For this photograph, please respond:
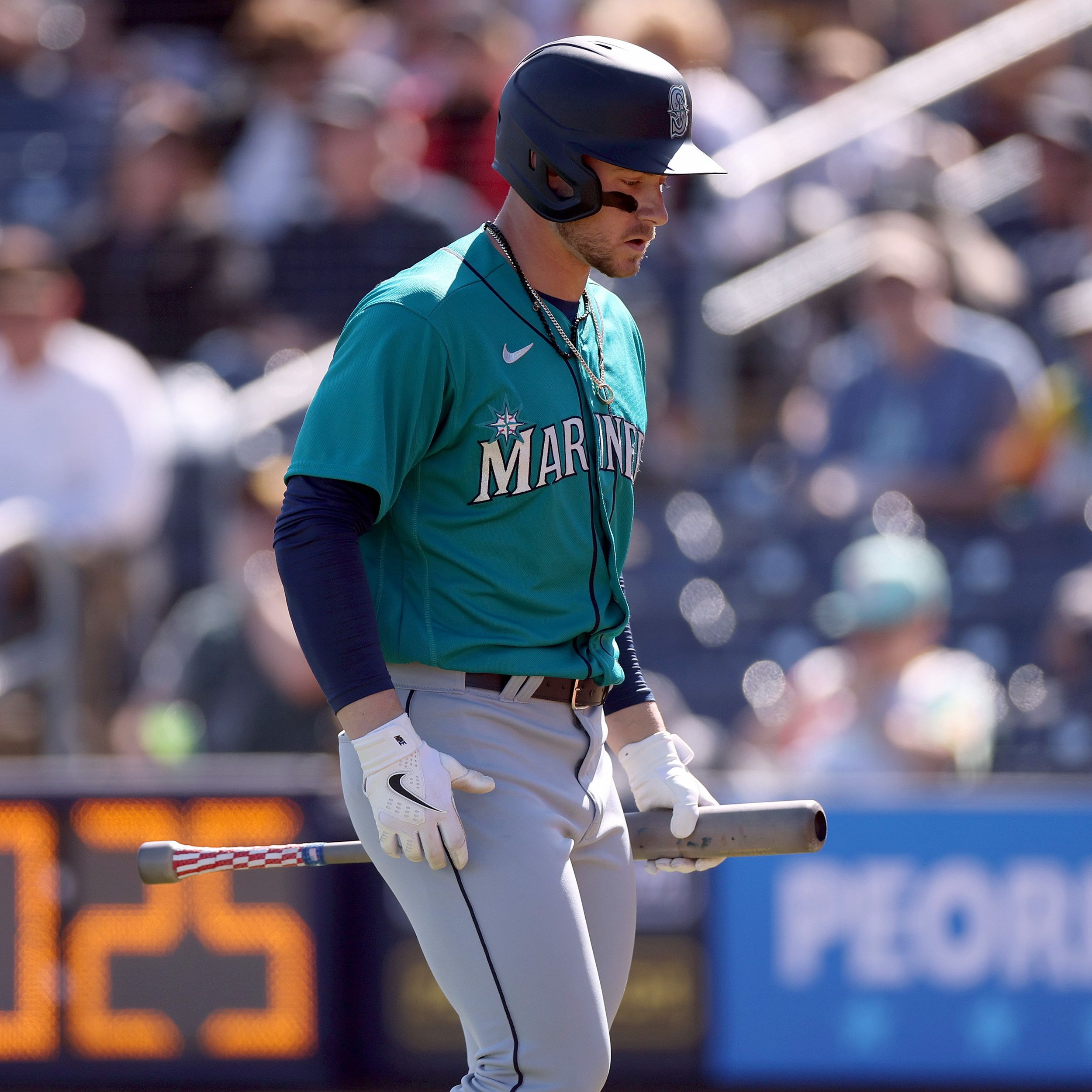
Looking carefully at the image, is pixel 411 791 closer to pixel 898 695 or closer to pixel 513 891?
pixel 513 891

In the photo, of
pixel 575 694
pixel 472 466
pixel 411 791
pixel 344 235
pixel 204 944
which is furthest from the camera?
pixel 344 235

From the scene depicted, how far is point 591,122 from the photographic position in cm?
275

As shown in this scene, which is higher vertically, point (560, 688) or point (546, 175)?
point (546, 175)

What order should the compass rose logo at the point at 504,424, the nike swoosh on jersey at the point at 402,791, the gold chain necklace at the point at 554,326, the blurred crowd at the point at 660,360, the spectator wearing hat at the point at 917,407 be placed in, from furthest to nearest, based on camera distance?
the spectator wearing hat at the point at 917,407, the blurred crowd at the point at 660,360, the gold chain necklace at the point at 554,326, the compass rose logo at the point at 504,424, the nike swoosh on jersey at the point at 402,791

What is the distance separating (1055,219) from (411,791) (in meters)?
5.80

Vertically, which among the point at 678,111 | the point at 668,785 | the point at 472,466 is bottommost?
the point at 668,785

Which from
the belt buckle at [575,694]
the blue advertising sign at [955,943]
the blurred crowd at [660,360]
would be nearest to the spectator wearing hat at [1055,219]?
the blurred crowd at [660,360]

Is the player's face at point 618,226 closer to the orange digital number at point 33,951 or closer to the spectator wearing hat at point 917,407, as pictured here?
A: the orange digital number at point 33,951

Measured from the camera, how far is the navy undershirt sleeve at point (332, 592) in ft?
8.43

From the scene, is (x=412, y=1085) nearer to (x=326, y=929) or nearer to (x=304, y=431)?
(x=326, y=929)

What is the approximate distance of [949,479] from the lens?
6668mm

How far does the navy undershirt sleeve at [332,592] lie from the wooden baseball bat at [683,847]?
1.05 feet

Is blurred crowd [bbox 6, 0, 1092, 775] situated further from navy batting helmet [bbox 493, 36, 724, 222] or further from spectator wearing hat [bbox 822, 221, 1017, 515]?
navy batting helmet [bbox 493, 36, 724, 222]

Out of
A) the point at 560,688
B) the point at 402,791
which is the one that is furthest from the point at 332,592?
the point at 560,688
